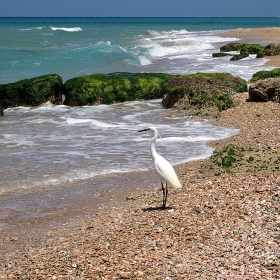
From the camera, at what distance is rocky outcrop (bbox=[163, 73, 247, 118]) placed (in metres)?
14.0

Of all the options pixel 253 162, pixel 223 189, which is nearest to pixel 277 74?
pixel 253 162

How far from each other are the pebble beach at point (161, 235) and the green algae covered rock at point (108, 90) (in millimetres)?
8671

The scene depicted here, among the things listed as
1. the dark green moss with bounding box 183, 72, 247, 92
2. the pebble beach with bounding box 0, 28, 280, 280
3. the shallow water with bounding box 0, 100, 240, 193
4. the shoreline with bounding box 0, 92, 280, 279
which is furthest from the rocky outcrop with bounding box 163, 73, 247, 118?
the shoreline with bounding box 0, 92, 280, 279

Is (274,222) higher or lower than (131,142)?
higher

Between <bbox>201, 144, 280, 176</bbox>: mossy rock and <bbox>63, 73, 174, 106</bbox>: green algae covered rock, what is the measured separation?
8543 millimetres

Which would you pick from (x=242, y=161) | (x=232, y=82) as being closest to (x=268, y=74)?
(x=232, y=82)

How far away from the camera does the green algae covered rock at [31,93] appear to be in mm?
16922

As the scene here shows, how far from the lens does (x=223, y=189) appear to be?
7.14 meters

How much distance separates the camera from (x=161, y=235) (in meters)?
5.83

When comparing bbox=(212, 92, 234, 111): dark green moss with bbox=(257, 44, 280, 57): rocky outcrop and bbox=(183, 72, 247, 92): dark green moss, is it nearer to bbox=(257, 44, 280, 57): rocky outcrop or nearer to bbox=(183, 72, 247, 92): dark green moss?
bbox=(183, 72, 247, 92): dark green moss

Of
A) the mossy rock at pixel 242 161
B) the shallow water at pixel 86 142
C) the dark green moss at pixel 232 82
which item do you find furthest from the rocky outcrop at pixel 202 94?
the mossy rock at pixel 242 161

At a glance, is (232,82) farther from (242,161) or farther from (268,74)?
(242,161)

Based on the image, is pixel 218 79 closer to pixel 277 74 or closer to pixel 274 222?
pixel 277 74

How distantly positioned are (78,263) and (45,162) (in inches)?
187
